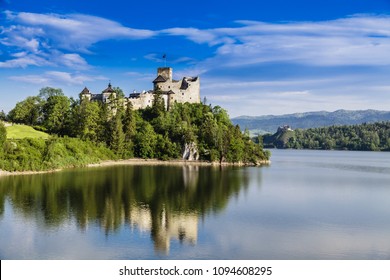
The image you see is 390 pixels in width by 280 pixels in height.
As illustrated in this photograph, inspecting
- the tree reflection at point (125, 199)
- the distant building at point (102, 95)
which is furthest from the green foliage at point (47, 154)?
the distant building at point (102, 95)

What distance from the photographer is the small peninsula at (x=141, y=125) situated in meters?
46.9

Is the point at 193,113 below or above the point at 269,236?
above

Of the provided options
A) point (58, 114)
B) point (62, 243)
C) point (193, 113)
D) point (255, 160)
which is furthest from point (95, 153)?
point (62, 243)

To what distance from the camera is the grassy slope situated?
4109cm

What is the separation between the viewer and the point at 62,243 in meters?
15.2

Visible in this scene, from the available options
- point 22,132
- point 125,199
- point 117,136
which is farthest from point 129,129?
point 125,199

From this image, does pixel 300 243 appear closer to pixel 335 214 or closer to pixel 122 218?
pixel 335 214

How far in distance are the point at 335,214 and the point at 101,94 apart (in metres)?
36.0

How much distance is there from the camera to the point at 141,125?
169 ft

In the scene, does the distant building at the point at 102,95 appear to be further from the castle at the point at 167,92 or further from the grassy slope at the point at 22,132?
the grassy slope at the point at 22,132

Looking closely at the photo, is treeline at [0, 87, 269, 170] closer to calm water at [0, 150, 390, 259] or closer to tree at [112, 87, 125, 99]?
tree at [112, 87, 125, 99]

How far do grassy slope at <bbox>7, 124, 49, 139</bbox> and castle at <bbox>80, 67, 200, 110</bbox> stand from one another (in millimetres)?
9200

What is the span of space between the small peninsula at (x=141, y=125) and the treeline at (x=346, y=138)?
62.8 meters
